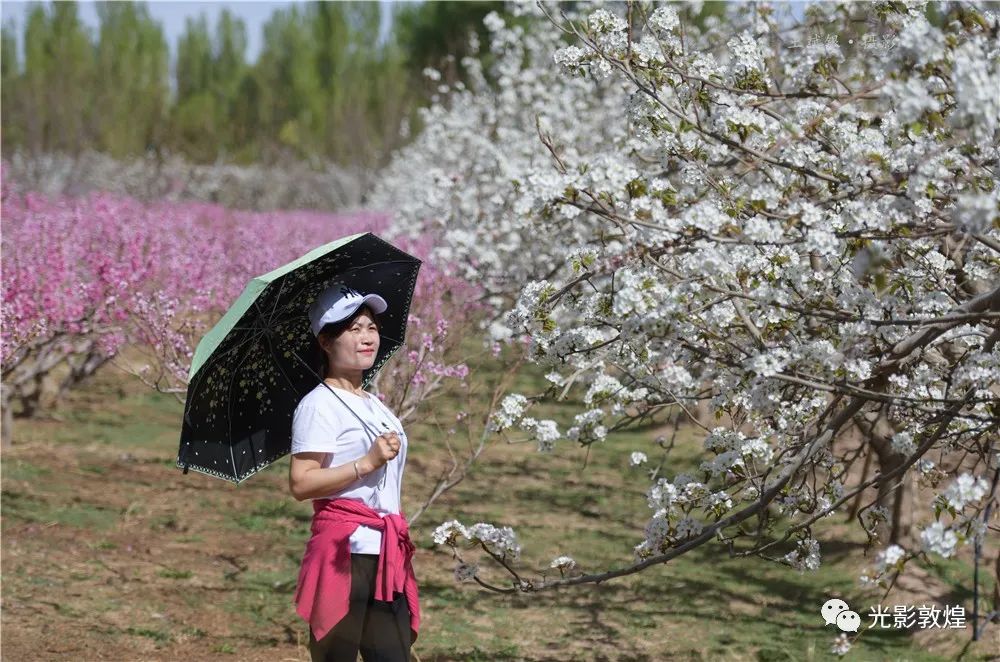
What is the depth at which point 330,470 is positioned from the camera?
379cm

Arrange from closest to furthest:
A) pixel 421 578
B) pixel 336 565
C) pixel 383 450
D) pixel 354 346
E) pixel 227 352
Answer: pixel 383 450 → pixel 336 565 → pixel 354 346 → pixel 227 352 → pixel 421 578

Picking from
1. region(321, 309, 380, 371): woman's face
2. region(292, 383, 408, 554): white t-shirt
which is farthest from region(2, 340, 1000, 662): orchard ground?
region(321, 309, 380, 371): woman's face

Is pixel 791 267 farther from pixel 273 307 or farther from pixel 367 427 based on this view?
pixel 273 307

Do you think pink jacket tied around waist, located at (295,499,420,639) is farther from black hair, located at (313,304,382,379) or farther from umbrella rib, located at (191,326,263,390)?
umbrella rib, located at (191,326,263,390)

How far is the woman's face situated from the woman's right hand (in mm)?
386

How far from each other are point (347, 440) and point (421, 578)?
426 cm

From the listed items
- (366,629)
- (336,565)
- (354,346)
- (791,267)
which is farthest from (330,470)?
(791,267)

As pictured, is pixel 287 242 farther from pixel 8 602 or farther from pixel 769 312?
pixel 769 312

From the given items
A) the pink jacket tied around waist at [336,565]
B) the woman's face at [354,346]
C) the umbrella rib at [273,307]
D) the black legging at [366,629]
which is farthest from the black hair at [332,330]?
the black legging at [366,629]

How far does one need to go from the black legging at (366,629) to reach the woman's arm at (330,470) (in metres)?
0.28

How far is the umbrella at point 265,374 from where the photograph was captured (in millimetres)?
4273

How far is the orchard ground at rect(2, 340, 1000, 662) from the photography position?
256 inches

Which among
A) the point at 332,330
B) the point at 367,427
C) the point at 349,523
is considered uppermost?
the point at 332,330

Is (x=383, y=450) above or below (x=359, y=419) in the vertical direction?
below
